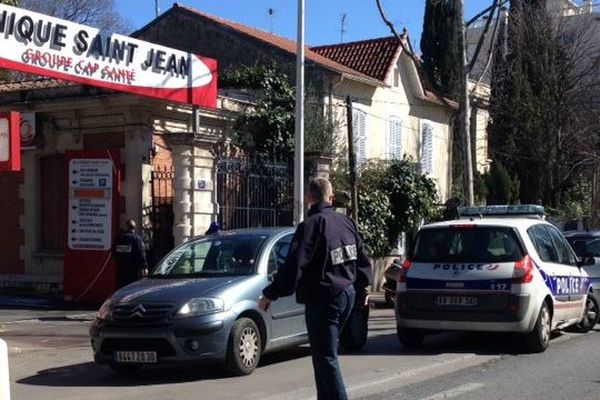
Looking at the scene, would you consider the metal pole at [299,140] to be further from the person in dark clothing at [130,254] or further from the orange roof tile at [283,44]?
the orange roof tile at [283,44]

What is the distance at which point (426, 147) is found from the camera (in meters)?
30.0

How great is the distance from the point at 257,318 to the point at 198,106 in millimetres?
8686

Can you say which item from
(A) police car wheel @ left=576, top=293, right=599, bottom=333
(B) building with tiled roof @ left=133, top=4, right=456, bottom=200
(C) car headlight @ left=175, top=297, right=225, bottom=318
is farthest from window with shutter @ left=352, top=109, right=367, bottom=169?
(C) car headlight @ left=175, top=297, right=225, bottom=318

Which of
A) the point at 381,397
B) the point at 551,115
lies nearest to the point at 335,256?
the point at 381,397

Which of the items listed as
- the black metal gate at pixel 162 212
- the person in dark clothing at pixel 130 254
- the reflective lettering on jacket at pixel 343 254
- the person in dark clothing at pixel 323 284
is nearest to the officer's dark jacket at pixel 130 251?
the person in dark clothing at pixel 130 254

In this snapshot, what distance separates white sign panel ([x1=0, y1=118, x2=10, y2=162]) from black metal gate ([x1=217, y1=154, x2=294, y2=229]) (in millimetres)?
6386

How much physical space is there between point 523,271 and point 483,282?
1.60 ft

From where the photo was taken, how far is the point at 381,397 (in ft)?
25.8

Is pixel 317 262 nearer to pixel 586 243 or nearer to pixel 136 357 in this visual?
pixel 136 357

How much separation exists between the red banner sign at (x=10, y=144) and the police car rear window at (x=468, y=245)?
5.26 metres

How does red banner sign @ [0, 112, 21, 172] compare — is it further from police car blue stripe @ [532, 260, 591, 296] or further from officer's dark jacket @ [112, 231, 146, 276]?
police car blue stripe @ [532, 260, 591, 296]

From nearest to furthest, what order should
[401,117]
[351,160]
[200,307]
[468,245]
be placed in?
[200,307] < [468,245] < [351,160] < [401,117]

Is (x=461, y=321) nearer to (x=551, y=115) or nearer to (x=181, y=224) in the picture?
(x=181, y=224)

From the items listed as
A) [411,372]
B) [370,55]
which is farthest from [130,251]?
[370,55]
